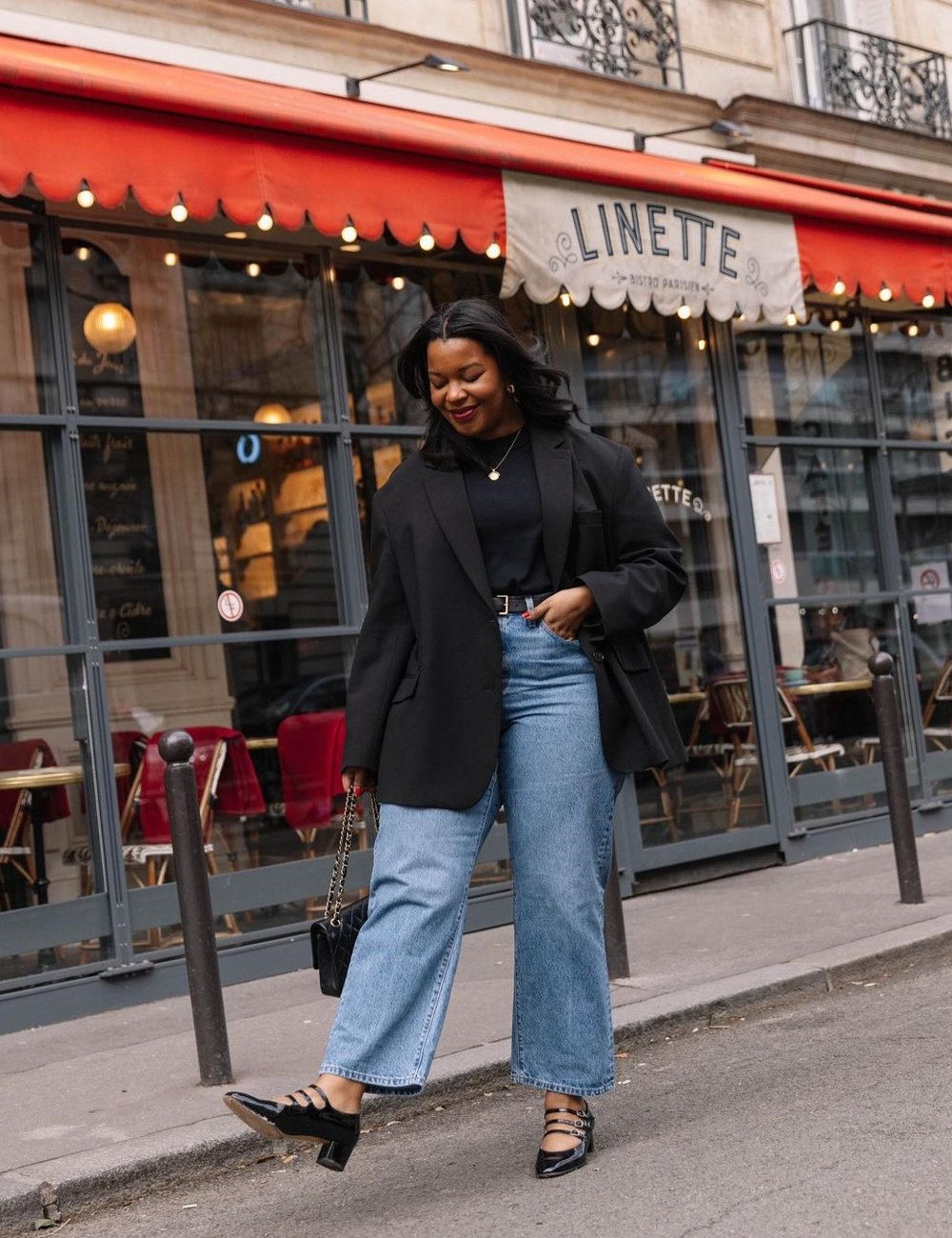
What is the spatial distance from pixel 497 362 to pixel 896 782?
3.85 m

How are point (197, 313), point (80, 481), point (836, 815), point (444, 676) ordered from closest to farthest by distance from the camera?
point (444, 676) → point (80, 481) → point (197, 313) → point (836, 815)

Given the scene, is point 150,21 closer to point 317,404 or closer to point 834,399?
point 317,404

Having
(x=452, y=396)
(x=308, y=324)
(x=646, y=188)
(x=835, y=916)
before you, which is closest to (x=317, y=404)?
(x=308, y=324)

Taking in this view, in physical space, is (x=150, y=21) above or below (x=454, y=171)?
above

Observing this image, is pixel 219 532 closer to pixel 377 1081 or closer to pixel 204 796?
pixel 204 796

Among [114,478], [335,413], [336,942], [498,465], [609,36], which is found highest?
[609,36]

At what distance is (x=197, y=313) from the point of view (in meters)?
7.57

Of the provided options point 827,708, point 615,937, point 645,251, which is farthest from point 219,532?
point 827,708

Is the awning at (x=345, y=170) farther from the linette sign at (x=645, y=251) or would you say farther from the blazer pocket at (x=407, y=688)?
the blazer pocket at (x=407, y=688)

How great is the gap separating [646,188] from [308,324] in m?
1.72

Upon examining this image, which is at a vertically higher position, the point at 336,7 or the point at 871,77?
the point at 871,77

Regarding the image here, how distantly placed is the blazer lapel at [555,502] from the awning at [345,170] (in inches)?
108

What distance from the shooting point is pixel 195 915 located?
16.0 ft

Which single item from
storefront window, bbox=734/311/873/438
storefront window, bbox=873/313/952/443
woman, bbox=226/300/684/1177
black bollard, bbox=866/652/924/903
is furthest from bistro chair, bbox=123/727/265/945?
storefront window, bbox=873/313/952/443
